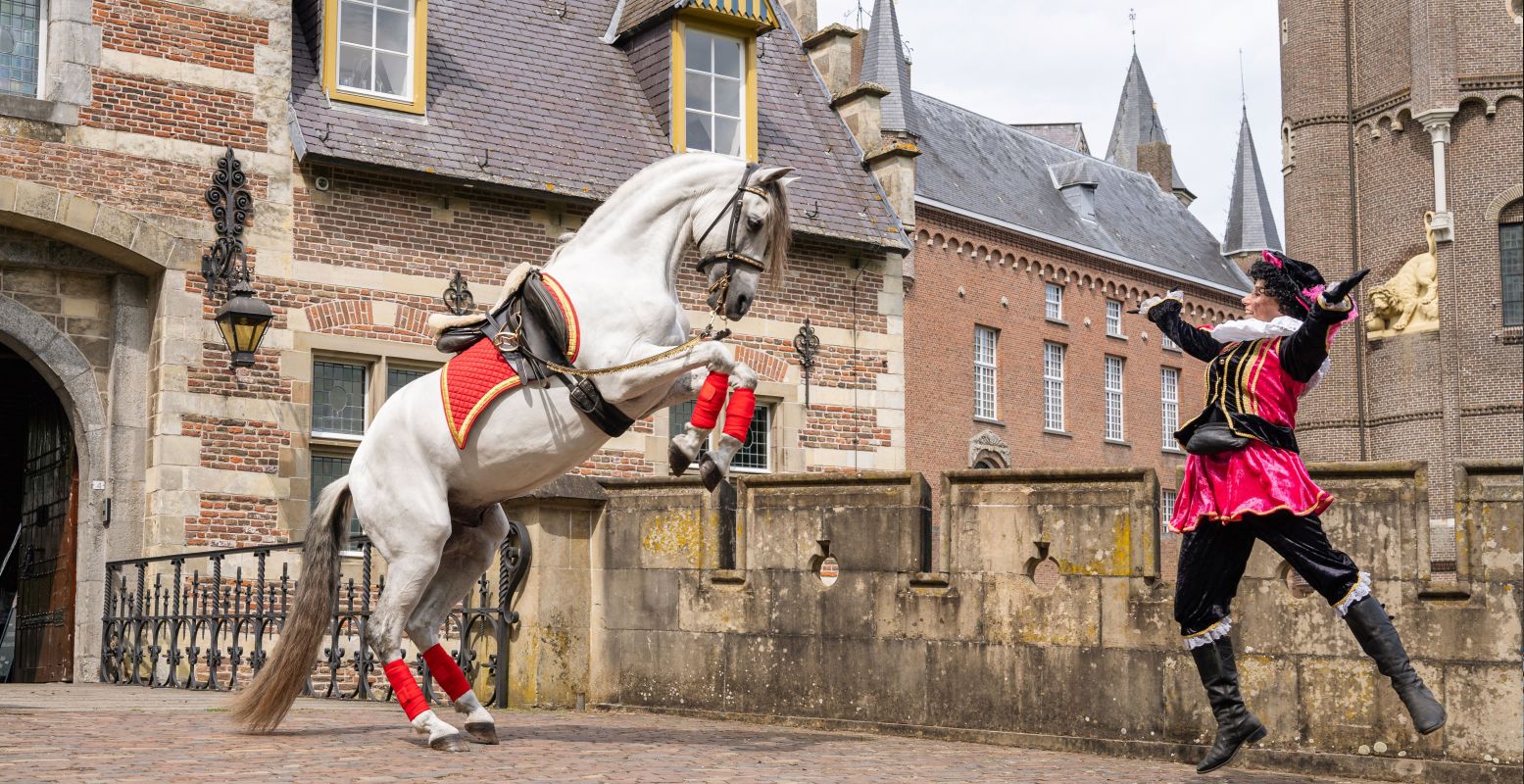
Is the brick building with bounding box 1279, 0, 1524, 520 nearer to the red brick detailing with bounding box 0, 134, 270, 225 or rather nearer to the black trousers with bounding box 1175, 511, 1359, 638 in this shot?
the red brick detailing with bounding box 0, 134, 270, 225

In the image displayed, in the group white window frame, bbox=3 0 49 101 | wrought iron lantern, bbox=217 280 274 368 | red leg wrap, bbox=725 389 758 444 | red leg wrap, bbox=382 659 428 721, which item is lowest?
red leg wrap, bbox=382 659 428 721

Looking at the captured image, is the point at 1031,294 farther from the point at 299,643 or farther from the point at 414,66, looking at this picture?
the point at 299,643

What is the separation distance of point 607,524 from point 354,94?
664 centimetres

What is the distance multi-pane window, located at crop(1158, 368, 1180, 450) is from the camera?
140 ft

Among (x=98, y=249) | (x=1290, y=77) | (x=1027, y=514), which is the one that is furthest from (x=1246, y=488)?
(x=1290, y=77)

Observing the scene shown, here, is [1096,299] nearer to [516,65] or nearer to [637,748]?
[516,65]

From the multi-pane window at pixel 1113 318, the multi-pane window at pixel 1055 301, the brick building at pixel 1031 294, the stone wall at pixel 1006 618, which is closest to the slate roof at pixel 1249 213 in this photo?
the brick building at pixel 1031 294

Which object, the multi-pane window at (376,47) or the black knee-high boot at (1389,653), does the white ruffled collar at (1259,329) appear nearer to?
the black knee-high boot at (1389,653)

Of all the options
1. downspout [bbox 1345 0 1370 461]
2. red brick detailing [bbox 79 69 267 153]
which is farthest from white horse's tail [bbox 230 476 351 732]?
downspout [bbox 1345 0 1370 461]

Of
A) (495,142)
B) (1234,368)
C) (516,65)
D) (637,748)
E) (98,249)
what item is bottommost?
(637,748)

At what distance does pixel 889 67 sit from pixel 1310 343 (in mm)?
30729

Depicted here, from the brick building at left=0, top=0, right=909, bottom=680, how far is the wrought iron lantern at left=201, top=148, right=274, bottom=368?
0.11 m

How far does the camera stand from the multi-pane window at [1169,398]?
42.6 metres

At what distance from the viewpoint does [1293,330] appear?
19.2ft
